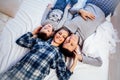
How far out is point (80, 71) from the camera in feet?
4.36

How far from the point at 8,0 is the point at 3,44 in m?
0.40

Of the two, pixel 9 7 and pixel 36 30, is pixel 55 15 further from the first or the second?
pixel 9 7

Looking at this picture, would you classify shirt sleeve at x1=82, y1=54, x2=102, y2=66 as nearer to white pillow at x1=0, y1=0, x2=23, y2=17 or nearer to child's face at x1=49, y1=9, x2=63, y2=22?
child's face at x1=49, y1=9, x2=63, y2=22

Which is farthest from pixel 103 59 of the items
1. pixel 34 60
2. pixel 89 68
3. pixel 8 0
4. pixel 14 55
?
pixel 8 0

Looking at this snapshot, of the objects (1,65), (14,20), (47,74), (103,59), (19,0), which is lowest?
(103,59)

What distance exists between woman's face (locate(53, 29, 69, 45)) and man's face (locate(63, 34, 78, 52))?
0.03 meters

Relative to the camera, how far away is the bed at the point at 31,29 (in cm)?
133

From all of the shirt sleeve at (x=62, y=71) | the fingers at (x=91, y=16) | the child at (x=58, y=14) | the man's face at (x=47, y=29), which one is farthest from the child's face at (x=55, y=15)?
the shirt sleeve at (x=62, y=71)

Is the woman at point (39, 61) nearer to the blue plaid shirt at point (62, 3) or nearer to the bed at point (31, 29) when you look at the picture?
the bed at point (31, 29)

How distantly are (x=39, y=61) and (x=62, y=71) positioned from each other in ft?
0.49

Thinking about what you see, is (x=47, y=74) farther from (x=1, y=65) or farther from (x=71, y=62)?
(x=1, y=65)

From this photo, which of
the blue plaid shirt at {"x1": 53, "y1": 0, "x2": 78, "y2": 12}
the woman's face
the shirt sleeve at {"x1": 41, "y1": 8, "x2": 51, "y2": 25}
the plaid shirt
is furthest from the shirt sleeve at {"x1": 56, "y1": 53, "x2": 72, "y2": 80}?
the blue plaid shirt at {"x1": 53, "y1": 0, "x2": 78, "y2": 12}

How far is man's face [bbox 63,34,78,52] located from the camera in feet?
4.37

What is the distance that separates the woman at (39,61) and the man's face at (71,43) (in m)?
0.04
